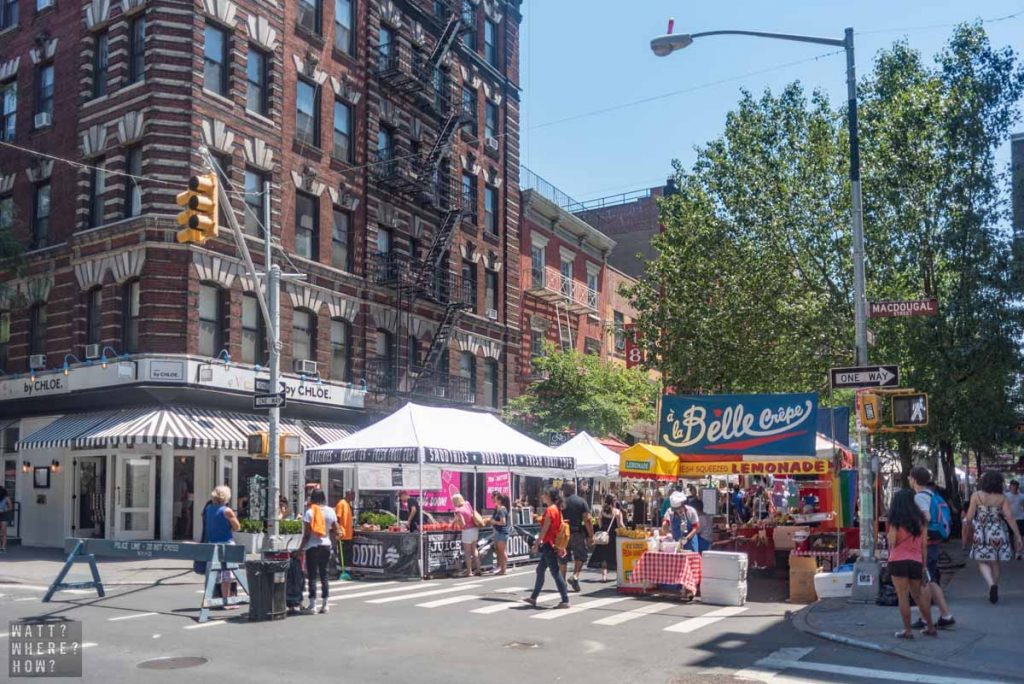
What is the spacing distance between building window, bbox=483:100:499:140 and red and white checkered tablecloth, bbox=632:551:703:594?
24.5m

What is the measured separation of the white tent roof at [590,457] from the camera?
1010 inches

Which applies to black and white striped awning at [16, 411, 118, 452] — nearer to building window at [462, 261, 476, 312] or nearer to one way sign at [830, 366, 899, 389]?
building window at [462, 261, 476, 312]

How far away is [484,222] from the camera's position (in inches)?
1446

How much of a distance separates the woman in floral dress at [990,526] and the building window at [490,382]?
24198mm

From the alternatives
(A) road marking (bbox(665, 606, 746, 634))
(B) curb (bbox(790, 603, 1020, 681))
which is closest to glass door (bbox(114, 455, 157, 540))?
(A) road marking (bbox(665, 606, 746, 634))

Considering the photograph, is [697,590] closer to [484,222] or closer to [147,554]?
[147,554]

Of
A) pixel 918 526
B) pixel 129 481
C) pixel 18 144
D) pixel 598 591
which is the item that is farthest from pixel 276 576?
pixel 18 144

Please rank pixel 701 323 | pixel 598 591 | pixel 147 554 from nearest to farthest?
pixel 147 554, pixel 598 591, pixel 701 323

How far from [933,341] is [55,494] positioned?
2242 centimetres

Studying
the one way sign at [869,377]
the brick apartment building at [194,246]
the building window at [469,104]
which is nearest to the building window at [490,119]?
the building window at [469,104]

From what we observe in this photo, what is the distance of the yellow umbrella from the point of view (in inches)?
702

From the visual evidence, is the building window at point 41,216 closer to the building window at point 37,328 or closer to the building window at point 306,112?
the building window at point 37,328

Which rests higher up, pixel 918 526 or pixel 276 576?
pixel 918 526

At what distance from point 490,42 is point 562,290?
10.7 m
